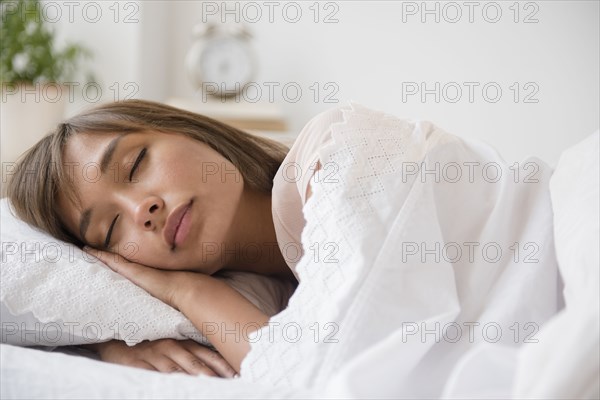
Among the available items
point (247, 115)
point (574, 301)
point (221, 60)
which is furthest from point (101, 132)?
point (221, 60)

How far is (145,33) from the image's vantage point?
2.70 meters

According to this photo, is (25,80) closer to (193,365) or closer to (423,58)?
(423,58)

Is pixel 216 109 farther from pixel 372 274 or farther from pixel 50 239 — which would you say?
pixel 372 274

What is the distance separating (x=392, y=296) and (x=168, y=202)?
0.46 m

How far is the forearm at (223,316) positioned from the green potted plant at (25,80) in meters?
1.59

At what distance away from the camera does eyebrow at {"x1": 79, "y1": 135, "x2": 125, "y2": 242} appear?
1104 mm

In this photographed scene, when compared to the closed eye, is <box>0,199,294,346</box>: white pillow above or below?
below

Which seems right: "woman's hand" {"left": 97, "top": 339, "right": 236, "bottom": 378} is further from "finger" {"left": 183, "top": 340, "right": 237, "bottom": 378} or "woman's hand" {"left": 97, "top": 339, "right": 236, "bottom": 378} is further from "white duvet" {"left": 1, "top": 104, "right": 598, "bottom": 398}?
"white duvet" {"left": 1, "top": 104, "right": 598, "bottom": 398}

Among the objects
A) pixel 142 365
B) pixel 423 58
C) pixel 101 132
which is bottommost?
pixel 142 365

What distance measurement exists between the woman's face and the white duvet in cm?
30

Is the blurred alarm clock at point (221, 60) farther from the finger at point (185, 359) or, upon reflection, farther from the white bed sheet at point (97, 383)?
the white bed sheet at point (97, 383)

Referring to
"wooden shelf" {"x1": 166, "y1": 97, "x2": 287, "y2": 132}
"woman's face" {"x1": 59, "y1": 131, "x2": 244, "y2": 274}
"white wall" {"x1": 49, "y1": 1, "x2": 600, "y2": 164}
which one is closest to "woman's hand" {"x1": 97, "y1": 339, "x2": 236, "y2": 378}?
"woman's face" {"x1": 59, "y1": 131, "x2": 244, "y2": 274}

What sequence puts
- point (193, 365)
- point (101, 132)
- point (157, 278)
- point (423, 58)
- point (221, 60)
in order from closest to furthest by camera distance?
point (193, 365) < point (157, 278) < point (101, 132) < point (423, 58) < point (221, 60)

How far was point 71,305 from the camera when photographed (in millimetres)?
931
